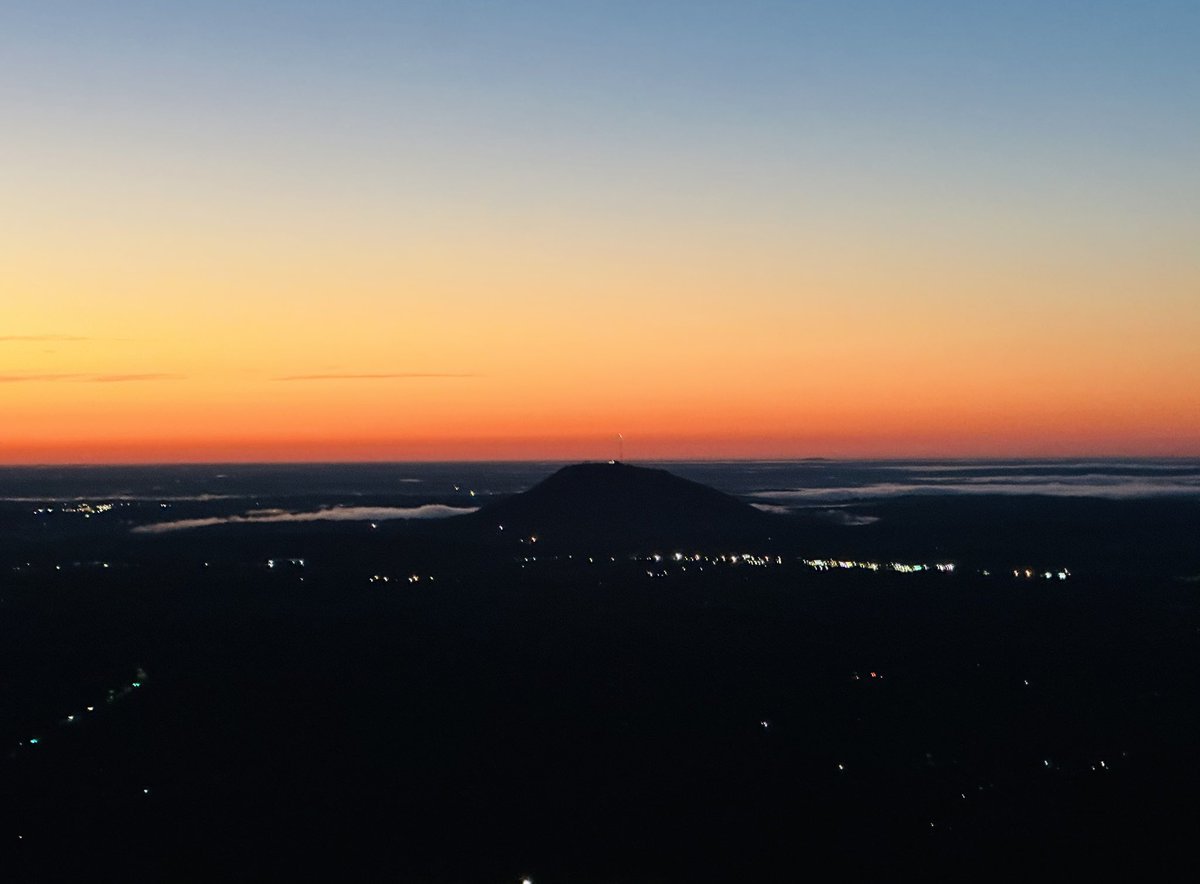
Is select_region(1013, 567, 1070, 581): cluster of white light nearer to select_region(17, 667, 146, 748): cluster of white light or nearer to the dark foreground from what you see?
the dark foreground

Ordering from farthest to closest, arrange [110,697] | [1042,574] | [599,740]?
[1042,574] < [110,697] < [599,740]

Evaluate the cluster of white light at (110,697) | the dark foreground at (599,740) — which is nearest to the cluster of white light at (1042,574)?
the dark foreground at (599,740)

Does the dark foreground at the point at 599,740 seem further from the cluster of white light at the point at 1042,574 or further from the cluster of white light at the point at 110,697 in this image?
the cluster of white light at the point at 1042,574

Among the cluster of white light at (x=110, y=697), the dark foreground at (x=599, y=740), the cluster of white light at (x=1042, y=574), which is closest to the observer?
the dark foreground at (x=599, y=740)

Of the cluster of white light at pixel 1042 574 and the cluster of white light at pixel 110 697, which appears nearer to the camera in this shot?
the cluster of white light at pixel 110 697

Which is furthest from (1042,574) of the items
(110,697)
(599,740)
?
(110,697)

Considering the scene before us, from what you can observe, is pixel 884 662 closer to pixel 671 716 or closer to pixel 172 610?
pixel 671 716

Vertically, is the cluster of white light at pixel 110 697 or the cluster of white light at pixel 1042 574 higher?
the cluster of white light at pixel 1042 574

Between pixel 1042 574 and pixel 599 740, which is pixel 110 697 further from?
pixel 1042 574
